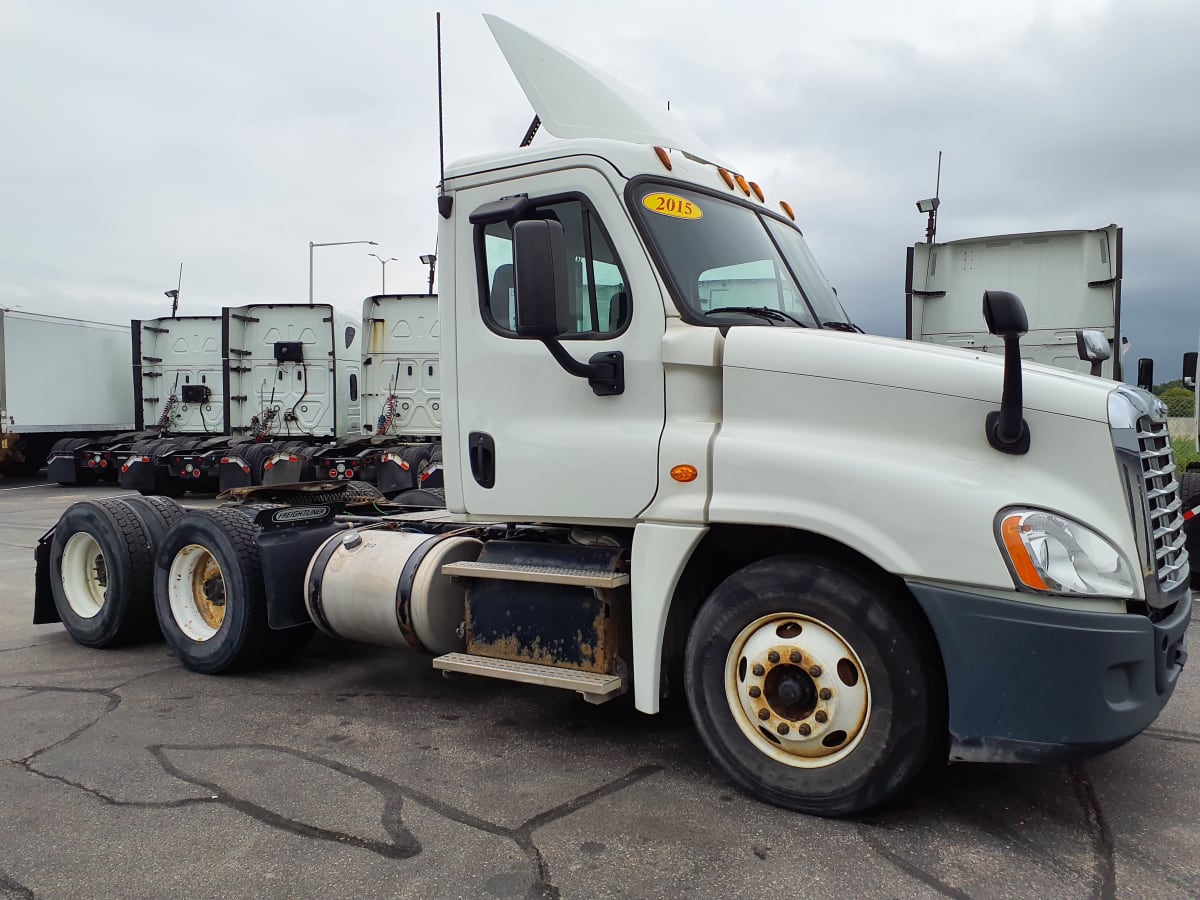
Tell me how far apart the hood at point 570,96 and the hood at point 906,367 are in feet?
4.05

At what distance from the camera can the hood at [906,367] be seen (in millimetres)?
3301

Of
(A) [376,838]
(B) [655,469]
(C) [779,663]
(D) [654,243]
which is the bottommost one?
(A) [376,838]

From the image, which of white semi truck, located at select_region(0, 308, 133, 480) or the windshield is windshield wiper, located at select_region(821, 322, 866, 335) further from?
white semi truck, located at select_region(0, 308, 133, 480)

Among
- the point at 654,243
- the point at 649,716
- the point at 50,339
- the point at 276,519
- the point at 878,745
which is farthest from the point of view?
the point at 50,339

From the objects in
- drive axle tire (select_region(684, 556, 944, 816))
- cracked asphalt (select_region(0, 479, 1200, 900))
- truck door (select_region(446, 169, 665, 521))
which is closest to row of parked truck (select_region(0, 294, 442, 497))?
cracked asphalt (select_region(0, 479, 1200, 900))

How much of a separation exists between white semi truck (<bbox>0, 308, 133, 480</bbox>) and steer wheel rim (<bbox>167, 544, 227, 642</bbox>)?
16102 millimetres

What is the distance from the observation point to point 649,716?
479 cm

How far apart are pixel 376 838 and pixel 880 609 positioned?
6.55 feet

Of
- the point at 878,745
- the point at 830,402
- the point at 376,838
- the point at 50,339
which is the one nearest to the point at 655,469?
the point at 830,402

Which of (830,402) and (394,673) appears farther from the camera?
(394,673)

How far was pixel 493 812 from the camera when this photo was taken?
12.0 feet

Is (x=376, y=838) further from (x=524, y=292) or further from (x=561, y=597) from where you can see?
(x=524, y=292)

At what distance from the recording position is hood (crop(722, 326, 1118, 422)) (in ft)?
10.8

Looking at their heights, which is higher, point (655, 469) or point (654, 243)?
point (654, 243)
